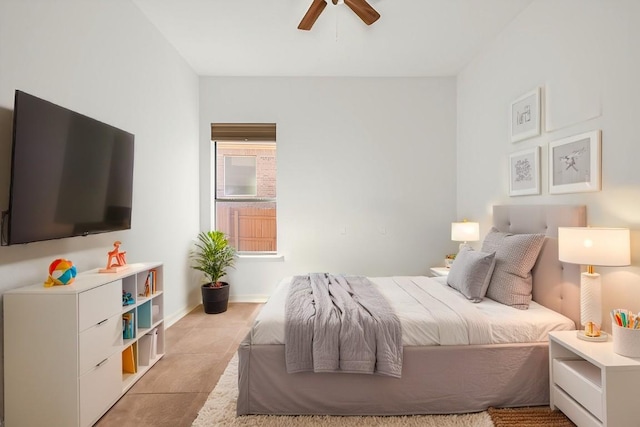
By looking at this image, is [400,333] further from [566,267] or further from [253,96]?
[253,96]

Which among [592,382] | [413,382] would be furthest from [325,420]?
[592,382]

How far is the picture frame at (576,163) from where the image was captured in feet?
7.39


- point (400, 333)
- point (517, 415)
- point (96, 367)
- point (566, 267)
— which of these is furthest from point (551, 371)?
point (96, 367)

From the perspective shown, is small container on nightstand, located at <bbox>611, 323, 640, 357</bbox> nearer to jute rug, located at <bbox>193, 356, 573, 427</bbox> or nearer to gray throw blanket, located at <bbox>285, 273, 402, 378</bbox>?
jute rug, located at <bbox>193, 356, 573, 427</bbox>

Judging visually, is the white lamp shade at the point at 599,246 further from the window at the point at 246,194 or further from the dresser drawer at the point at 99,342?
the window at the point at 246,194

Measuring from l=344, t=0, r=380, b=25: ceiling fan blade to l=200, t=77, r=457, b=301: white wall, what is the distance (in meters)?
2.01

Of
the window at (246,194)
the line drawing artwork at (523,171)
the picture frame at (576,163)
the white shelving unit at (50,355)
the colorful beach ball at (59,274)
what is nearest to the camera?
the white shelving unit at (50,355)

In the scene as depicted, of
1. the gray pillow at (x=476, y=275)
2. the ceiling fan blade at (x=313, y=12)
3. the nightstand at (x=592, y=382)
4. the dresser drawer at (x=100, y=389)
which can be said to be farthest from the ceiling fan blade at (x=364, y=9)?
the dresser drawer at (x=100, y=389)

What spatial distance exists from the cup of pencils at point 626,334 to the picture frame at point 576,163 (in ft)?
2.85

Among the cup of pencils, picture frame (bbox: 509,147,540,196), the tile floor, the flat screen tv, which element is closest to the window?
the tile floor

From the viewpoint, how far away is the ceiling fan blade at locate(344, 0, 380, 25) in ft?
7.75

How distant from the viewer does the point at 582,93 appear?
7.80 ft

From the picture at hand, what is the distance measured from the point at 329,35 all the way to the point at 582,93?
7.42 ft

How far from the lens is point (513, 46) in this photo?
318 centimetres
